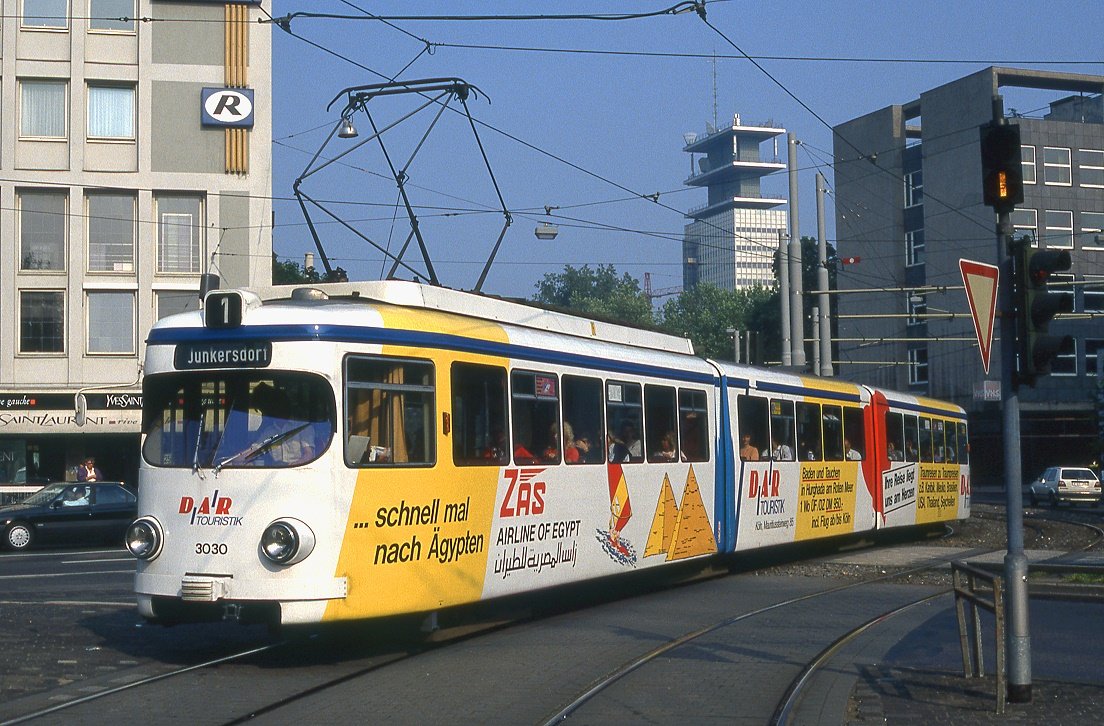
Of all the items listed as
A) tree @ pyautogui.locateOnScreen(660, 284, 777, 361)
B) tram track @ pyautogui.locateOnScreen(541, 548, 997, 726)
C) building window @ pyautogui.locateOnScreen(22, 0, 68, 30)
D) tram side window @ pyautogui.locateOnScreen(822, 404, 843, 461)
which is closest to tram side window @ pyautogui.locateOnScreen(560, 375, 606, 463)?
tram track @ pyautogui.locateOnScreen(541, 548, 997, 726)

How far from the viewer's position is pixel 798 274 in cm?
3181

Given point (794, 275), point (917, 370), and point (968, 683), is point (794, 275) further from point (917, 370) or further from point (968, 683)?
point (917, 370)

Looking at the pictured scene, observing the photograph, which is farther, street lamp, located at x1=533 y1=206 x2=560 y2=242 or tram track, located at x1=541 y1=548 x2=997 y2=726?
street lamp, located at x1=533 y1=206 x2=560 y2=242

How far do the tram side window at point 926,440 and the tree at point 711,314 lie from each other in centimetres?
7439

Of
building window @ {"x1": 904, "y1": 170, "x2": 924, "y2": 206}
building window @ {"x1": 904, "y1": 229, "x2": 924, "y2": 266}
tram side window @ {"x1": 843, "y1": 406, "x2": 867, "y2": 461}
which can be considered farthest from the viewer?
building window @ {"x1": 904, "y1": 229, "x2": 924, "y2": 266}

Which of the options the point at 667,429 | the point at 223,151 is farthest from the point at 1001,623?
the point at 223,151

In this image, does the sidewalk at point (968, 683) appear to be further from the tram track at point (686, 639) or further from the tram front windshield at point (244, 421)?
the tram front windshield at point (244, 421)

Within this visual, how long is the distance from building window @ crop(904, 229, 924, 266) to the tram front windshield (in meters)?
57.2

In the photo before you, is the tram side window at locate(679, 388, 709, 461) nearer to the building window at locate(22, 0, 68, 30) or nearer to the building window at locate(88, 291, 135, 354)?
the building window at locate(88, 291, 135, 354)

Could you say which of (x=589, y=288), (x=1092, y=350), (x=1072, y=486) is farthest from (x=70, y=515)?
(x=589, y=288)

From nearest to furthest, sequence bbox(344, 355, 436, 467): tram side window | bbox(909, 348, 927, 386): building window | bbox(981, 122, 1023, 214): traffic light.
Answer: bbox(981, 122, 1023, 214): traffic light
bbox(344, 355, 436, 467): tram side window
bbox(909, 348, 927, 386): building window

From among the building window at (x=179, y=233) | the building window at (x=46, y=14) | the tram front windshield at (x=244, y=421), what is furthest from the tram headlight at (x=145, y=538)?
the building window at (x=46, y=14)

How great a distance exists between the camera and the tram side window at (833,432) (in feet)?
73.0

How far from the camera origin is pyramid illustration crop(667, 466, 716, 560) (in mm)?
16844
